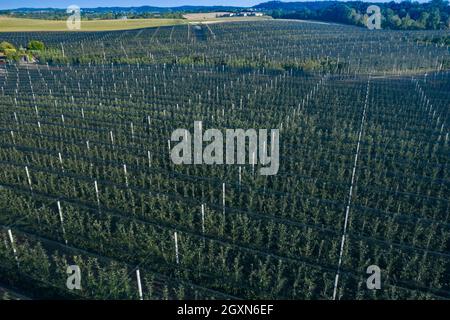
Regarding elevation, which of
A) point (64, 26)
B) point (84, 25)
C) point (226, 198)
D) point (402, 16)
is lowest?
point (226, 198)

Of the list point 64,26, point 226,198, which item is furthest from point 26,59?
point 64,26

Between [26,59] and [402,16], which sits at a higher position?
[402,16]

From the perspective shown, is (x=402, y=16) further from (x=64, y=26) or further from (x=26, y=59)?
(x=26, y=59)

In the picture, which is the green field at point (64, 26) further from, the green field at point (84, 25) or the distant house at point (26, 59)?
the distant house at point (26, 59)

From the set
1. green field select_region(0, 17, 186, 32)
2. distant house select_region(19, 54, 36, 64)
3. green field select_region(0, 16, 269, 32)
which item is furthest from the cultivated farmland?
Result: green field select_region(0, 16, 269, 32)

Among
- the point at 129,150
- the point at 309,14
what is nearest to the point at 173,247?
the point at 129,150

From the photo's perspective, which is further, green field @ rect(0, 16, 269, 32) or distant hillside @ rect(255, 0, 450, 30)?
green field @ rect(0, 16, 269, 32)

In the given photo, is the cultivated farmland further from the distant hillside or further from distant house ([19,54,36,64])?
the distant hillside

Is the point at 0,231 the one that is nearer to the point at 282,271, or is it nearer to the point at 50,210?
the point at 50,210
